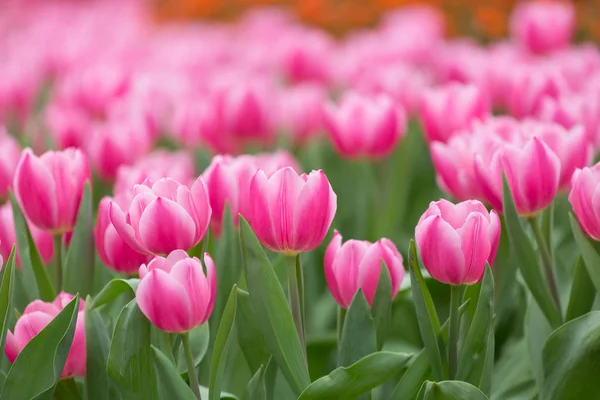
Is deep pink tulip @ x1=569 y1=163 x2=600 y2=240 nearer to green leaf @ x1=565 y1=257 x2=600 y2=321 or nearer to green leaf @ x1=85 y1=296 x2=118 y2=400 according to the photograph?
green leaf @ x1=565 y1=257 x2=600 y2=321

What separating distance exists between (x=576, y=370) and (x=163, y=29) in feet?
16.2

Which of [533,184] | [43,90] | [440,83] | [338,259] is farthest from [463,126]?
[43,90]

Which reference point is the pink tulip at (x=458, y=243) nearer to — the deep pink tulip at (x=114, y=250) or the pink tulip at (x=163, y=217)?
the pink tulip at (x=163, y=217)

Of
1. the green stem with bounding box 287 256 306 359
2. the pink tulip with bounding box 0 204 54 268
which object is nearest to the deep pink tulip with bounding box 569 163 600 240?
the green stem with bounding box 287 256 306 359

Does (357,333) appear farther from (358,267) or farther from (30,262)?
(30,262)

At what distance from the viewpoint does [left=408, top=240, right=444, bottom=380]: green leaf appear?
38.1 inches

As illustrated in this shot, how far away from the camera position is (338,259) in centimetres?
103

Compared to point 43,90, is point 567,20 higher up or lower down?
higher up

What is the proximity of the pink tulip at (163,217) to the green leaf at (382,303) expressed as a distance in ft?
0.75

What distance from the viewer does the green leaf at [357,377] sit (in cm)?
93

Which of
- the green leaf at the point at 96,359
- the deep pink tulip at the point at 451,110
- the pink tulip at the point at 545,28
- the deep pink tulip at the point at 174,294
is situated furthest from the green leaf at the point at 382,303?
the pink tulip at the point at 545,28

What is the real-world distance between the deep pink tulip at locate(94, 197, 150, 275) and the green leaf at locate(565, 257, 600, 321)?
57cm

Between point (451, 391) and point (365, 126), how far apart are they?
82cm

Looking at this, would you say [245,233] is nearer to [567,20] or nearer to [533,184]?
[533,184]
